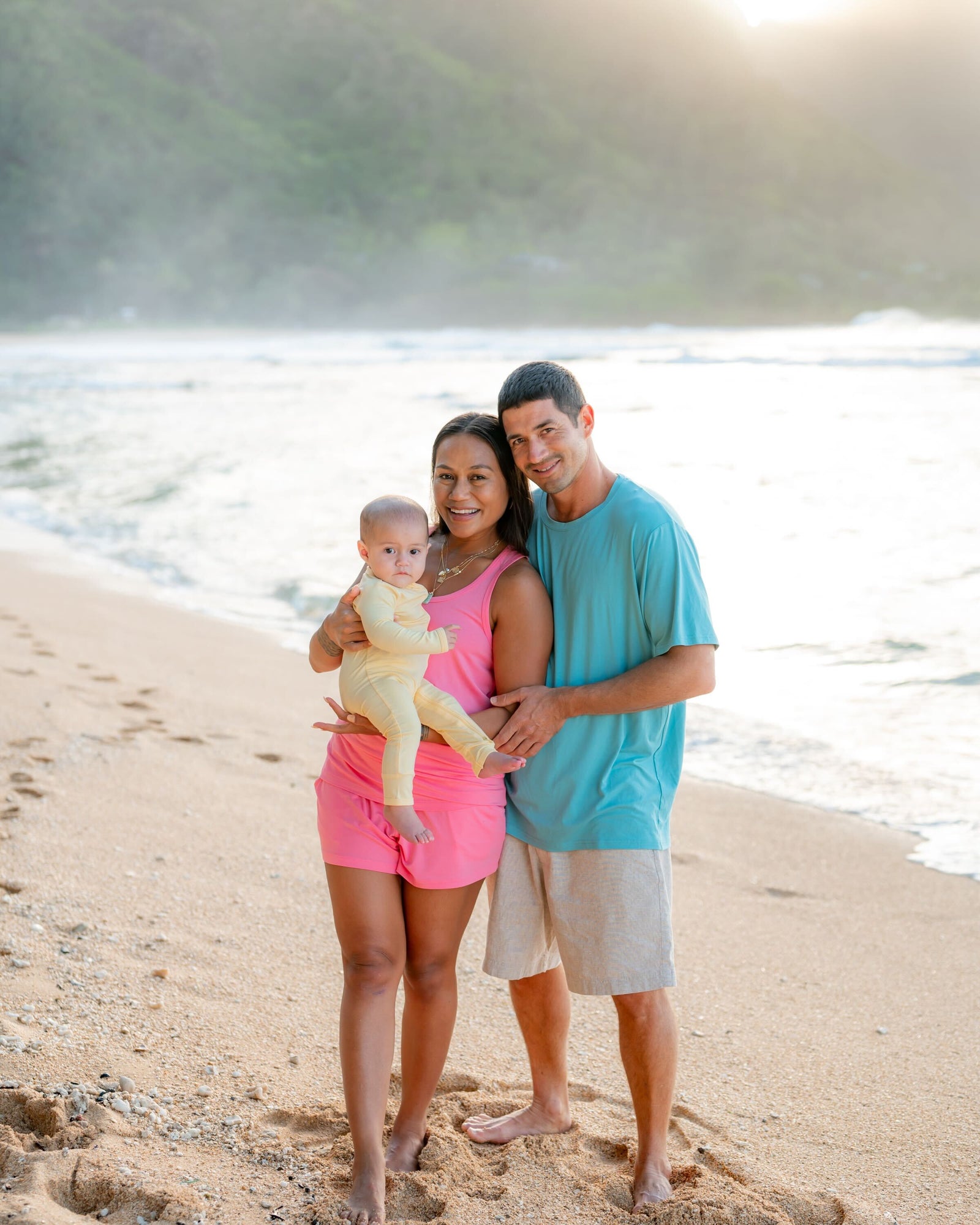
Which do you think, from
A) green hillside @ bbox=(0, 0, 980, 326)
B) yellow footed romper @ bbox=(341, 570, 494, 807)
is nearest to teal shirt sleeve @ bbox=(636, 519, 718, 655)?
yellow footed romper @ bbox=(341, 570, 494, 807)

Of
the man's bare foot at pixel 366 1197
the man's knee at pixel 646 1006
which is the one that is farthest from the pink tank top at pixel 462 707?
the man's bare foot at pixel 366 1197

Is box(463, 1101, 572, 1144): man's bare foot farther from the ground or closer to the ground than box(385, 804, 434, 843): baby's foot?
closer to the ground

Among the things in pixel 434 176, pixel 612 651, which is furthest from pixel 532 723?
pixel 434 176

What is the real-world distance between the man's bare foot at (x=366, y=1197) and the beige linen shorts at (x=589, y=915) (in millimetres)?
455

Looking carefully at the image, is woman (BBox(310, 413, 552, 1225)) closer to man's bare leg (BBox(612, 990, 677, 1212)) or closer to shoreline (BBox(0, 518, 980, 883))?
man's bare leg (BBox(612, 990, 677, 1212))

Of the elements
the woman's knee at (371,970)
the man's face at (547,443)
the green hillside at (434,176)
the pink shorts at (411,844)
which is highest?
the green hillside at (434,176)

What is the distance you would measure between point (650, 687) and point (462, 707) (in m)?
0.39

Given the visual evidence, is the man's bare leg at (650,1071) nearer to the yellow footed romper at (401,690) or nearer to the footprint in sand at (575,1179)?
the footprint in sand at (575,1179)

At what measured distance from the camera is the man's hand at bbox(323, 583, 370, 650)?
226 centimetres

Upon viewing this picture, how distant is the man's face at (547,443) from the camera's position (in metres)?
2.29

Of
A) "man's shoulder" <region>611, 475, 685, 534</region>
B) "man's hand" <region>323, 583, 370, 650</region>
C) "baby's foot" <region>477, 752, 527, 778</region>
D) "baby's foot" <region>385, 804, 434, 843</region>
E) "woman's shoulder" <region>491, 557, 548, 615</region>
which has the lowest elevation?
"baby's foot" <region>385, 804, 434, 843</region>

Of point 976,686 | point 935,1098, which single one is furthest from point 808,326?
point 935,1098

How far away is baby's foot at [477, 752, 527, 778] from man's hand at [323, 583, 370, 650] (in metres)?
0.34

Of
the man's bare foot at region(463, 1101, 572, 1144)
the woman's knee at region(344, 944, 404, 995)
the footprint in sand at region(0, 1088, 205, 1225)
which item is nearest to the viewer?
the footprint in sand at region(0, 1088, 205, 1225)
